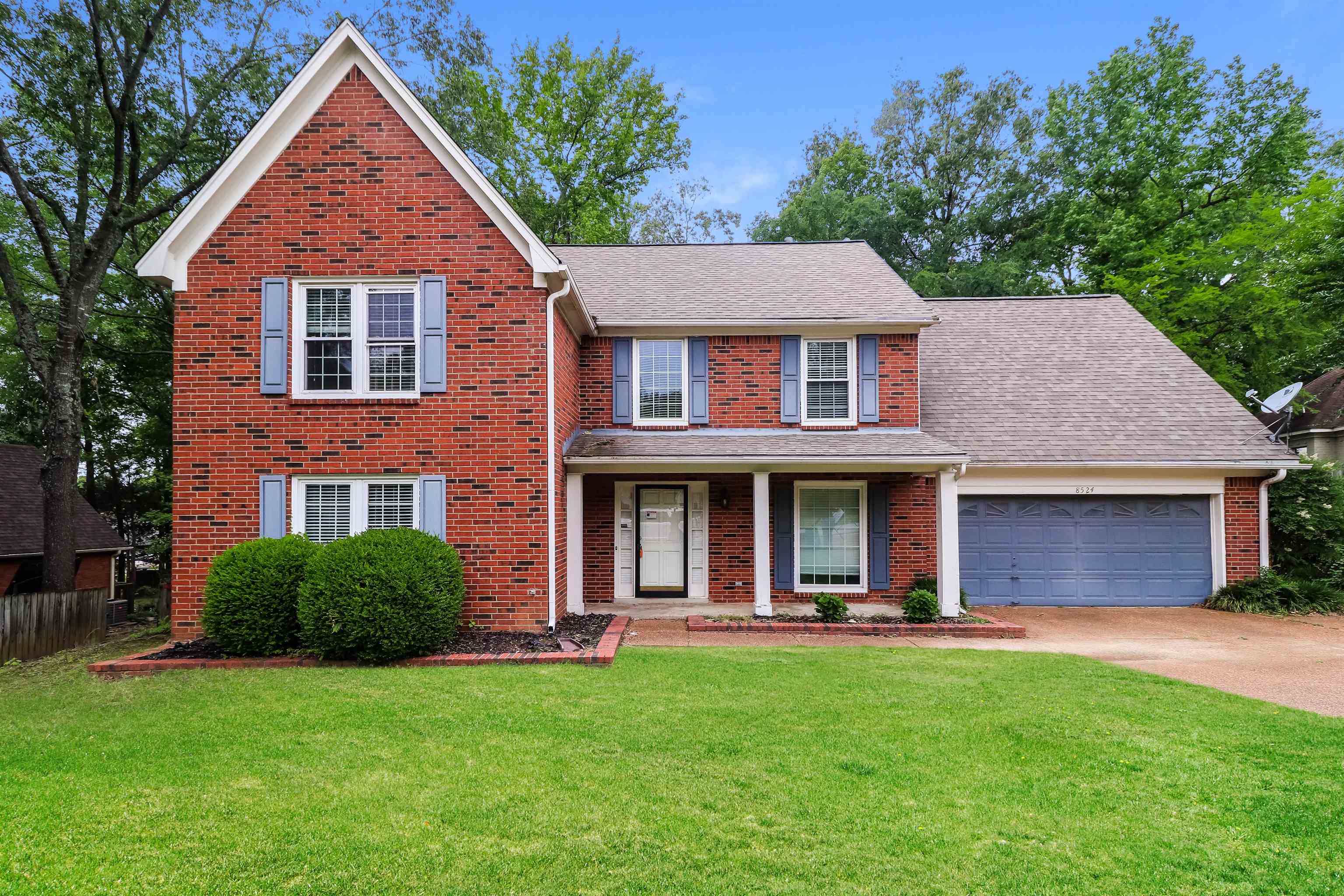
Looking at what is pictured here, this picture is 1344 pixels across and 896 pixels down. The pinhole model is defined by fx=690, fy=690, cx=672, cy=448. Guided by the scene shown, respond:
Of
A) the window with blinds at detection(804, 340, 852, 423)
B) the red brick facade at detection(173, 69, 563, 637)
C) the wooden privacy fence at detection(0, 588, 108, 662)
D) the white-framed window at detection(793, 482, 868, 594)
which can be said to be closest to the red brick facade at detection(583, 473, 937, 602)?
the white-framed window at detection(793, 482, 868, 594)

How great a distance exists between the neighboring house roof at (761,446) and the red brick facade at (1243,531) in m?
5.64

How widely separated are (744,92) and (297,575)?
81.8 feet

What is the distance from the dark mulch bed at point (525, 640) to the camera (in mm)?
8234

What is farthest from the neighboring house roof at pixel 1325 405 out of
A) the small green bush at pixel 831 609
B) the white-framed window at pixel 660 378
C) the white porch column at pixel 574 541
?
the white porch column at pixel 574 541

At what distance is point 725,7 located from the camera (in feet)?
71.9

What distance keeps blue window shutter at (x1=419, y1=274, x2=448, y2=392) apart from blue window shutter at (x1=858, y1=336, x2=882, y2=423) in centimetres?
680

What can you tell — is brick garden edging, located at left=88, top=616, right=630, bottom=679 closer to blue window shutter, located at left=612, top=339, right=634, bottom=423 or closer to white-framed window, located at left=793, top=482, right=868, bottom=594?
blue window shutter, located at left=612, top=339, right=634, bottom=423

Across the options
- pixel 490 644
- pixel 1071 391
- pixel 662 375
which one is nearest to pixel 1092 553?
pixel 1071 391

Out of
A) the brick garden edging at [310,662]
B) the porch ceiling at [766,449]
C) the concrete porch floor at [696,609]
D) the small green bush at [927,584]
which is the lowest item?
the concrete porch floor at [696,609]

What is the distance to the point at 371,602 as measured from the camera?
7668mm

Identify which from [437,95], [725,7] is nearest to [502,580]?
[437,95]

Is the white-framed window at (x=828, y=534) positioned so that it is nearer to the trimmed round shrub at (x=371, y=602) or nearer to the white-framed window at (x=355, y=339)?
the trimmed round shrub at (x=371, y=602)

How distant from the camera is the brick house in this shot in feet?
30.3

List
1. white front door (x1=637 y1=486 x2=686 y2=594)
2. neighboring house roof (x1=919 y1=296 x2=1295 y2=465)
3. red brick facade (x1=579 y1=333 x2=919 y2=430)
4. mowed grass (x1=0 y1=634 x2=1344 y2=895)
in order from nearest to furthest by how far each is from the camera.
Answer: mowed grass (x1=0 y1=634 x2=1344 y2=895)
red brick facade (x1=579 y1=333 x2=919 y2=430)
white front door (x1=637 y1=486 x2=686 y2=594)
neighboring house roof (x1=919 y1=296 x2=1295 y2=465)
